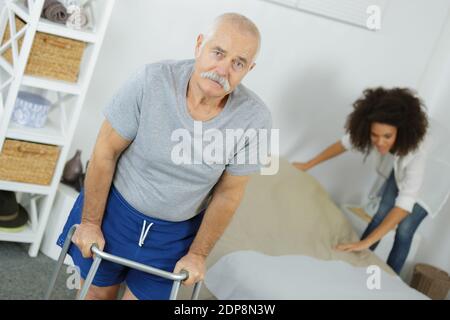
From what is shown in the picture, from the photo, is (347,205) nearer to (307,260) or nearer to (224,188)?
(307,260)

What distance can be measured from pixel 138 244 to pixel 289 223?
142 centimetres

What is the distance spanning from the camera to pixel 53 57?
2.67 meters

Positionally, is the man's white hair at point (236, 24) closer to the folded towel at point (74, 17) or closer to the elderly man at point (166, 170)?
the elderly man at point (166, 170)

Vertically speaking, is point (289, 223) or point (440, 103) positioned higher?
point (440, 103)

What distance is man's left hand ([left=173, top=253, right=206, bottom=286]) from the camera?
174 centimetres

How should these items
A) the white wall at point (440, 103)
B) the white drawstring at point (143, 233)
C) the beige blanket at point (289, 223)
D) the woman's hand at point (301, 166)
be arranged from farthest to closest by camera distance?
1. the white wall at point (440, 103)
2. the woman's hand at point (301, 166)
3. the beige blanket at point (289, 223)
4. the white drawstring at point (143, 233)

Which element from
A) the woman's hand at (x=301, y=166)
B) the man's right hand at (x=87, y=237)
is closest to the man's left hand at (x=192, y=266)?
the man's right hand at (x=87, y=237)

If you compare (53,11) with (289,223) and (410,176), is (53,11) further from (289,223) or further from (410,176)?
(410,176)

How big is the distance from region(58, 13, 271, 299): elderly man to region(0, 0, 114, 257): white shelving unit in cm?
89

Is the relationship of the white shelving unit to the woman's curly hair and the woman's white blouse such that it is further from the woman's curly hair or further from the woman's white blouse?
the woman's white blouse

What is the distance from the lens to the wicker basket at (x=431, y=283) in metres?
3.73

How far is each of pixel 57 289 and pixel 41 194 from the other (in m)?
0.43

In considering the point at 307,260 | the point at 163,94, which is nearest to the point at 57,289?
the point at 307,260

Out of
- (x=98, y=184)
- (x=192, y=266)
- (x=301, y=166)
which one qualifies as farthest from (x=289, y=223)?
(x=98, y=184)
